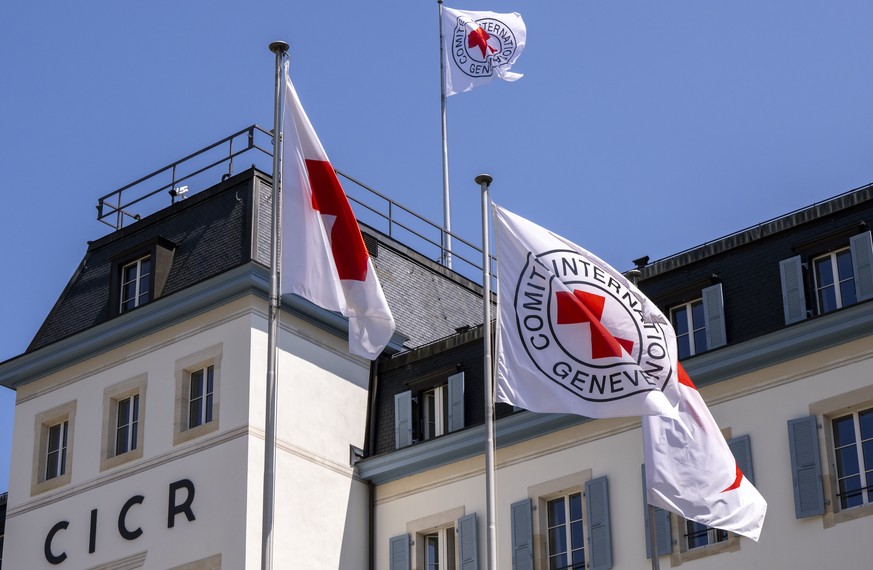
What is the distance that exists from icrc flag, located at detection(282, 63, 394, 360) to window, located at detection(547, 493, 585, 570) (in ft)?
31.5

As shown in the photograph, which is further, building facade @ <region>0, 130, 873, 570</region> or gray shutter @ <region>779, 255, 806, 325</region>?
gray shutter @ <region>779, 255, 806, 325</region>

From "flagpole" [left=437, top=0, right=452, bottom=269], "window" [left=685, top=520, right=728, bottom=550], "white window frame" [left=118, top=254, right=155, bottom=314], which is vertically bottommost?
"window" [left=685, top=520, right=728, bottom=550]

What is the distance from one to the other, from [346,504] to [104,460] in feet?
17.1

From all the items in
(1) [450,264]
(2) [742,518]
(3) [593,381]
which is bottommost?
(2) [742,518]

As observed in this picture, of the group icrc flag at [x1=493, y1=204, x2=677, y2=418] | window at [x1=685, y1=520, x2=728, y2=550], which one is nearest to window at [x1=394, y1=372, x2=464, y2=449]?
window at [x1=685, y1=520, x2=728, y2=550]

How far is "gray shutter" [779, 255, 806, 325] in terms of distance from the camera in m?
32.9

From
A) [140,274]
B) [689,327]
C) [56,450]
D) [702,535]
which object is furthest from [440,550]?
[140,274]

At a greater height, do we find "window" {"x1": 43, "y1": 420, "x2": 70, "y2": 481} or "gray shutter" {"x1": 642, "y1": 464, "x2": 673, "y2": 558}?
"window" {"x1": 43, "y1": 420, "x2": 70, "y2": 481}

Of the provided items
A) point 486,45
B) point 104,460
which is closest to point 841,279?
point 104,460

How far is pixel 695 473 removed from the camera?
88.5 ft

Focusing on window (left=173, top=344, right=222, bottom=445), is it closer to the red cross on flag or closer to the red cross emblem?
the red cross on flag

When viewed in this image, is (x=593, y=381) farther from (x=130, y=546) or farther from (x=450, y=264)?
(x=450, y=264)

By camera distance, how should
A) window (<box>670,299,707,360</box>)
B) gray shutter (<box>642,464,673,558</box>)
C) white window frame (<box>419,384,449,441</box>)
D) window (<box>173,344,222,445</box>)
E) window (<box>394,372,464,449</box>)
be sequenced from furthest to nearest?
white window frame (<box>419,384,449,441</box>) → window (<box>394,372,464,449</box>) → window (<box>173,344,222,445</box>) → window (<box>670,299,707,360</box>) → gray shutter (<box>642,464,673,558</box>)

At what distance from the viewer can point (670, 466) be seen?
26953 mm
